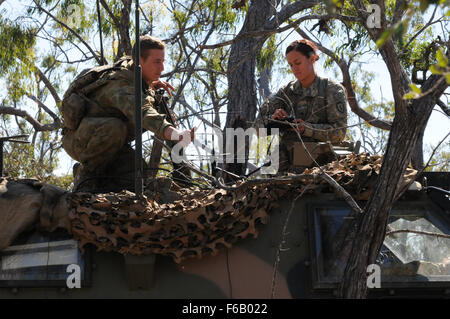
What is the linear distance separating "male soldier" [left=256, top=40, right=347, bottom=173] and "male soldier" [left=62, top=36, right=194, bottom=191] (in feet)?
3.57

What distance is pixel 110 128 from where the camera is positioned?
702cm

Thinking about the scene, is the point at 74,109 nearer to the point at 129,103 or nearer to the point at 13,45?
→ the point at 129,103

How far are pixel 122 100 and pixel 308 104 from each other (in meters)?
1.72

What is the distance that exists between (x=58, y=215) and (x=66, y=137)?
1.29m

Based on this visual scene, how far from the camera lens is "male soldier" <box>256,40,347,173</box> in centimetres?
743

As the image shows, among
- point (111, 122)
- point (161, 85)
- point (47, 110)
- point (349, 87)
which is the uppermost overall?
point (47, 110)

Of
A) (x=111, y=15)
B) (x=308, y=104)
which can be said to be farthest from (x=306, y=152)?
(x=111, y=15)

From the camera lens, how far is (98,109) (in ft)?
23.5

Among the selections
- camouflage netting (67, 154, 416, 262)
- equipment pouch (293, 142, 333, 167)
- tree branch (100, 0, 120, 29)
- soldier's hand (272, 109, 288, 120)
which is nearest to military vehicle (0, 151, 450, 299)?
camouflage netting (67, 154, 416, 262)

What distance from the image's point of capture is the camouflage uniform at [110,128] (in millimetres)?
6969

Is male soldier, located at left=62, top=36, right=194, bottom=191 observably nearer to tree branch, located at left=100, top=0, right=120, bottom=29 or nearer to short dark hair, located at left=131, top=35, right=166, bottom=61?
short dark hair, located at left=131, top=35, right=166, bottom=61

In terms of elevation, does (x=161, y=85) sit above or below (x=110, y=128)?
above

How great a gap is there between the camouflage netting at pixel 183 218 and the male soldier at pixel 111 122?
76 cm

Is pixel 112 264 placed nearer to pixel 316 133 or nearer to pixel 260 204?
pixel 260 204
